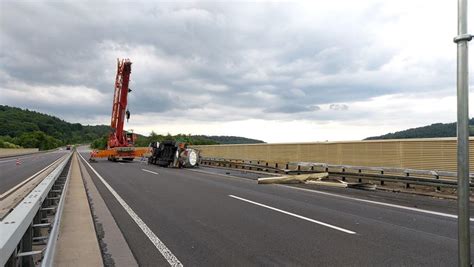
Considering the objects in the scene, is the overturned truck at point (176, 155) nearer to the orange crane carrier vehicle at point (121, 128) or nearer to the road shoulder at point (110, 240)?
the orange crane carrier vehicle at point (121, 128)

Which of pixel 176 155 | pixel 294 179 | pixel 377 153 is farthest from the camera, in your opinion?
pixel 176 155

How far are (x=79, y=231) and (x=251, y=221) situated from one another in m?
3.51

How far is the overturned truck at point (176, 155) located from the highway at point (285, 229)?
1768 cm

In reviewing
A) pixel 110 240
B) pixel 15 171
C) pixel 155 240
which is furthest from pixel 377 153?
pixel 15 171

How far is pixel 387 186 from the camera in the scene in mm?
17141

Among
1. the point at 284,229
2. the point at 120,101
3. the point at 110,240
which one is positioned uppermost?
the point at 120,101

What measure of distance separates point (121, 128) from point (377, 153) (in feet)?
79.5

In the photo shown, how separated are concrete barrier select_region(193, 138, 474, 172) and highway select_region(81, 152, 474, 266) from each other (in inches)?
187

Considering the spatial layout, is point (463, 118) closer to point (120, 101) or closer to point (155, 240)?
point (155, 240)

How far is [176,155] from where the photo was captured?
31406 millimetres

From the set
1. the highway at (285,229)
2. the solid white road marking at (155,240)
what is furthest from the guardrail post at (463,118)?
the solid white road marking at (155,240)

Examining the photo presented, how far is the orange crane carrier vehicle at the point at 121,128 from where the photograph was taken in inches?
1398

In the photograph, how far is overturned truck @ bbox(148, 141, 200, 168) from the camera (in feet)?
102

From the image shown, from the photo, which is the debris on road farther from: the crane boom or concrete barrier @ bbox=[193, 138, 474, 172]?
the crane boom
